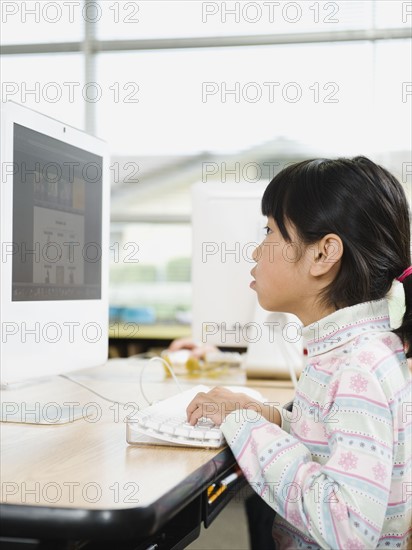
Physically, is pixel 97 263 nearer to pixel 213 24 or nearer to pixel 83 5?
pixel 213 24

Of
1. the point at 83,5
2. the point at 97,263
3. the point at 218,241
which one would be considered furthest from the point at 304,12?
the point at 97,263

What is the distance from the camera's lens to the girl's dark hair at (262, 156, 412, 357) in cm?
113

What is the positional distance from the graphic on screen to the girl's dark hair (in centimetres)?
43

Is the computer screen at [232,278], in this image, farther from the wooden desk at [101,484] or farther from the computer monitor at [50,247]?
the wooden desk at [101,484]

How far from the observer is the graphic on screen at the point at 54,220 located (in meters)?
1.23

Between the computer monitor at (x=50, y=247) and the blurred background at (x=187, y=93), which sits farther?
the blurred background at (x=187, y=93)

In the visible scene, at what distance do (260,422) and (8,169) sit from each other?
561 millimetres

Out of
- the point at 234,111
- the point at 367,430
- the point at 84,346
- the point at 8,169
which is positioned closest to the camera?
the point at 367,430

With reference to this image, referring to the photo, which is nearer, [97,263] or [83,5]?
[97,263]

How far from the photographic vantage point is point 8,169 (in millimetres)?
1184

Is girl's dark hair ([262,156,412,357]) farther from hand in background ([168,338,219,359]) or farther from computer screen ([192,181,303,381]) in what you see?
hand in background ([168,338,219,359])

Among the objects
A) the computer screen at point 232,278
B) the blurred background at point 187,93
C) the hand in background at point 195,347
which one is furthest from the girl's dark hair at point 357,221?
the blurred background at point 187,93

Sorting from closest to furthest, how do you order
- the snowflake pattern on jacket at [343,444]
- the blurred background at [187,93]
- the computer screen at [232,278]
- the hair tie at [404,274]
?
the snowflake pattern on jacket at [343,444] < the hair tie at [404,274] < the computer screen at [232,278] < the blurred background at [187,93]

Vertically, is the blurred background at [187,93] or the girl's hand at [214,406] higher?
the blurred background at [187,93]
